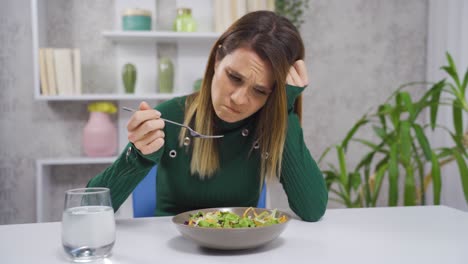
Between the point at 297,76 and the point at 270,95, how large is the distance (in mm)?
91

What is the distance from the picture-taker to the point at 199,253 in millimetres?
997

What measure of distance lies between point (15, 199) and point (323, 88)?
6.21 feet

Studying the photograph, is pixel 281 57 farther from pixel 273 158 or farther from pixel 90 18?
pixel 90 18

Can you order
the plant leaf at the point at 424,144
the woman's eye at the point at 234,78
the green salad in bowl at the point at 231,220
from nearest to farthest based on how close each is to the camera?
the green salad in bowl at the point at 231,220 < the woman's eye at the point at 234,78 < the plant leaf at the point at 424,144

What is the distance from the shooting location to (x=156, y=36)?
8.60 feet

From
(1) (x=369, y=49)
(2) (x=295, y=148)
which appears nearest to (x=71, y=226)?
(2) (x=295, y=148)

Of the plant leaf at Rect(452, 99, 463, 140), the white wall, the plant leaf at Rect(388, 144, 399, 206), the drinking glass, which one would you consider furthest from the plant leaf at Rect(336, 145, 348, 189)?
the drinking glass

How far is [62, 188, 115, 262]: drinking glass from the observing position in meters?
0.88

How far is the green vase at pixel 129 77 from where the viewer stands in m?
2.67

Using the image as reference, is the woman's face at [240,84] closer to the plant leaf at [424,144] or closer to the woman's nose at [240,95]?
the woman's nose at [240,95]

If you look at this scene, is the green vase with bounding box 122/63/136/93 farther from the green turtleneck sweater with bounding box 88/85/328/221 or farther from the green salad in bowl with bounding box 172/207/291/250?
the green salad in bowl with bounding box 172/207/291/250

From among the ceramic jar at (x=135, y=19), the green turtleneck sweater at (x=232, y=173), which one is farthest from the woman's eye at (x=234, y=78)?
the ceramic jar at (x=135, y=19)

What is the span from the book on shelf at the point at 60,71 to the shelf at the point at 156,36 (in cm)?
21

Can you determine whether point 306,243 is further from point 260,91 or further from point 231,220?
point 260,91
